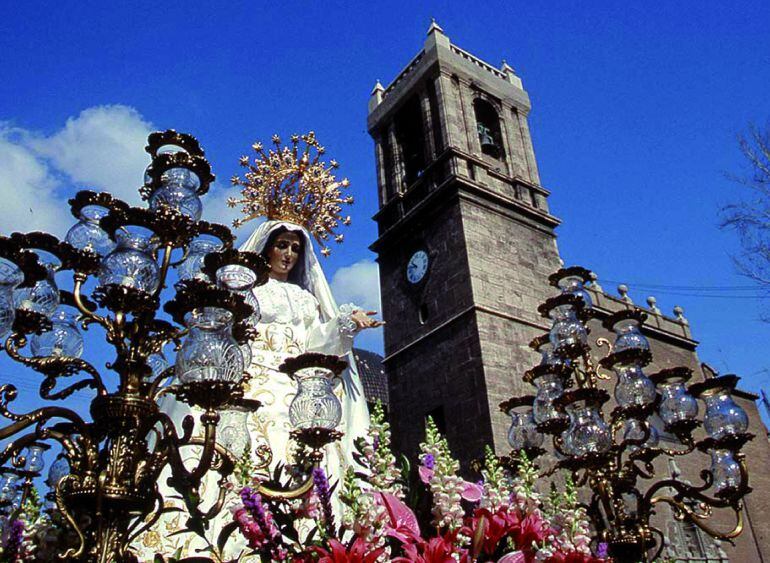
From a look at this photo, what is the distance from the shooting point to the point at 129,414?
10.4 ft

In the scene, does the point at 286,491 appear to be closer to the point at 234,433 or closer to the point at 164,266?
the point at 234,433

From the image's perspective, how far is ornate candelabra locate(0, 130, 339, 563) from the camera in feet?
9.73

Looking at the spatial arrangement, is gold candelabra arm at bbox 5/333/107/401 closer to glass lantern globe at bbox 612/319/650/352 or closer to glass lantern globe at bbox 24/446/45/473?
glass lantern globe at bbox 24/446/45/473

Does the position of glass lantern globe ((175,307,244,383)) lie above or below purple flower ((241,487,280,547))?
above

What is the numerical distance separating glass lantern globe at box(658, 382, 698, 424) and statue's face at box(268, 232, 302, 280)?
3885 mm

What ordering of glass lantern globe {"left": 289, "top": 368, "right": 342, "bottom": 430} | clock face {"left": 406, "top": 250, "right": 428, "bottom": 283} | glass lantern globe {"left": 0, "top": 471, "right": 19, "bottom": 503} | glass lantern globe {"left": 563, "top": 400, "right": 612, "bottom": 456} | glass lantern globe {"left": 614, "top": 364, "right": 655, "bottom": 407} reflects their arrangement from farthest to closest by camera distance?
1. clock face {"left": 406, "top": 250, "right": 428, "bottom": 283}
2. glass lantern globe {"left": 614, "top": 364, "right": 655, "bottom": 407}
3. glass lantern globe {"left": 563, "top": 400, "right": 612, "bottom": 456}
4. glass lantern globe {"left": 0, "top": 471, "right": 19, "bottom": 503}
5. glass lantern globe {"left": 289, "top": 368, "right": 342, "bottom": 430}

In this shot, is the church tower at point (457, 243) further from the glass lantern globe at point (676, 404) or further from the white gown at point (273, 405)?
the white gown at point (273, 405)

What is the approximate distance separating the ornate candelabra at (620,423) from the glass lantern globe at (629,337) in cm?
1

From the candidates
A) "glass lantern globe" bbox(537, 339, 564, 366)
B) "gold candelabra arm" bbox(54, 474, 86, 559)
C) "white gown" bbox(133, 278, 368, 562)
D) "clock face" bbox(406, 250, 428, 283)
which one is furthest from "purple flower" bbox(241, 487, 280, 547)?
"clock face" bbox(406, 250, 428, 283)

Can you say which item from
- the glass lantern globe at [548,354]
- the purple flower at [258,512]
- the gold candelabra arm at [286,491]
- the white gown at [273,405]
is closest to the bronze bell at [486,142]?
the glass lantern globe at [548,354]

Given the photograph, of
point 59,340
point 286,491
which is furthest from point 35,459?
point 286,491

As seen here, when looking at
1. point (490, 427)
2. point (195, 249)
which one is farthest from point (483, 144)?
point (195, 249)

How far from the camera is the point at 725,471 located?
17.7 ft

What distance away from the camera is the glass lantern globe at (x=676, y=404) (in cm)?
560
